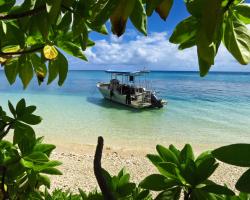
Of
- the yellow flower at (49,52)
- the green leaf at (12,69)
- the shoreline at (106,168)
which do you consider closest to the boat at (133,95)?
the shoreline at (106,168)

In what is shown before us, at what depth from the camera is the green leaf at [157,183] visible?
55cm

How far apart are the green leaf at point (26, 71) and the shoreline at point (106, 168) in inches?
241

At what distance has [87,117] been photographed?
18.3m

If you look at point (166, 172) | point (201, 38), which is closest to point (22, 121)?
point (166, 172)

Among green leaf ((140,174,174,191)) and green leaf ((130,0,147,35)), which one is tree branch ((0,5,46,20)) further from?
green leaf ((140,174,174,191))

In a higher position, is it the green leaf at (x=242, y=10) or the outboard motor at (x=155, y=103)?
the green leaf at (x=242, y=10)

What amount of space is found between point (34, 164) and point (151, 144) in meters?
11.6

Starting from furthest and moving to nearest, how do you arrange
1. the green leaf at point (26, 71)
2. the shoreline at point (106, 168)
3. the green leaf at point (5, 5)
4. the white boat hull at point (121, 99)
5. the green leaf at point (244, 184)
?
1. the white boat hull at point (121, 99)
2. the shoreline at point (106, 168)
3. the green leaf at point (26, 71)
4. the green leaf at point (5, 5)
5. the green leaf at point (244, 184)

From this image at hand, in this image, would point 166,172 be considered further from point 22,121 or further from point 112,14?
point 22,121

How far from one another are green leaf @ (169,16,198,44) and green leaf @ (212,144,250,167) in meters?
0.24

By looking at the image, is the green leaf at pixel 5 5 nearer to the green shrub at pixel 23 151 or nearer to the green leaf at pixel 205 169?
the green shrub at pixel 23 151

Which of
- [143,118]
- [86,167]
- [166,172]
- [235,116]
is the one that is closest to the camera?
[166,172]

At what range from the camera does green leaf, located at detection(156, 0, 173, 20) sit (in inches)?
17.2

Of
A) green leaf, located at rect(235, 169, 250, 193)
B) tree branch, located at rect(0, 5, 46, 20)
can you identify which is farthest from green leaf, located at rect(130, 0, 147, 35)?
green leaf, located at rect(235, 169, 250, 193)
